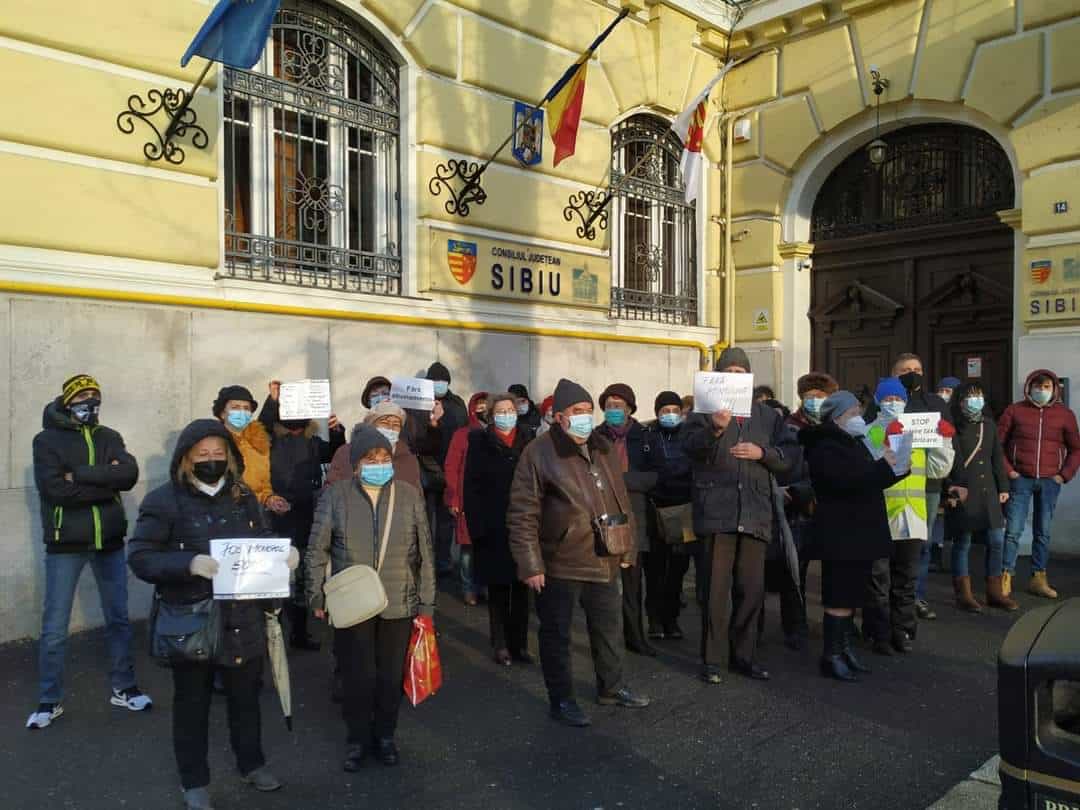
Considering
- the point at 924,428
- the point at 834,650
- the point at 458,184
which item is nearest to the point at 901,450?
the point at 924,428

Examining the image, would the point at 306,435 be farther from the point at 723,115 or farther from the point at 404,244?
the point at 723,115

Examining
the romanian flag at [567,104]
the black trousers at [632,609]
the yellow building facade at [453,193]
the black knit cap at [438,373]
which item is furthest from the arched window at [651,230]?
the black trousers at [632,609]

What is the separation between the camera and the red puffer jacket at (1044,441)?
303 inches

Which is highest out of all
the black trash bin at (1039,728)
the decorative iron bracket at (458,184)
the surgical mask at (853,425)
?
the decorative iron bracket at (458,184)

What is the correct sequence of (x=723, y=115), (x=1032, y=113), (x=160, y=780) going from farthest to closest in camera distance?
(x=723, y=115) → (x=1032, y=113) → (x=160, y=780)

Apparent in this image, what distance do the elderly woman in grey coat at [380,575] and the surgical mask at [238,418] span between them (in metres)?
1.68

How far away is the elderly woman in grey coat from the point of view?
169 inches

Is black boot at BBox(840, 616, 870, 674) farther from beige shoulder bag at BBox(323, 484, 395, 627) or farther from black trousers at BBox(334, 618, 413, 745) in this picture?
beige shoulder bag at BBox(323, 484, 395, 627)

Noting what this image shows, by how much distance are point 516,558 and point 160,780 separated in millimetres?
2022

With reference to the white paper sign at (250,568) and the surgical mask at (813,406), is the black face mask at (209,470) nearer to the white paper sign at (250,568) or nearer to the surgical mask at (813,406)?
the white paper sign at (250,568)

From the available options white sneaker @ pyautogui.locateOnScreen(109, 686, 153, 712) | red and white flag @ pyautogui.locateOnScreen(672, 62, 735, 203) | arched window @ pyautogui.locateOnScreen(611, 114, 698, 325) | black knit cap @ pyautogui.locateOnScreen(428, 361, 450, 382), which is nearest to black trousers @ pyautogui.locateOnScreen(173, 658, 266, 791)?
white sneaker @ pyautogui.locateOnScreen(109, 686, 153, 712)

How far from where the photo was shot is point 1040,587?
7738 mm

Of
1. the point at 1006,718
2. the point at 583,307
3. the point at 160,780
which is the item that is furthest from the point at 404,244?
the point at 1006,718

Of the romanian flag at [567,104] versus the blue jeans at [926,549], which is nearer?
the blue jeans at [926,549]
